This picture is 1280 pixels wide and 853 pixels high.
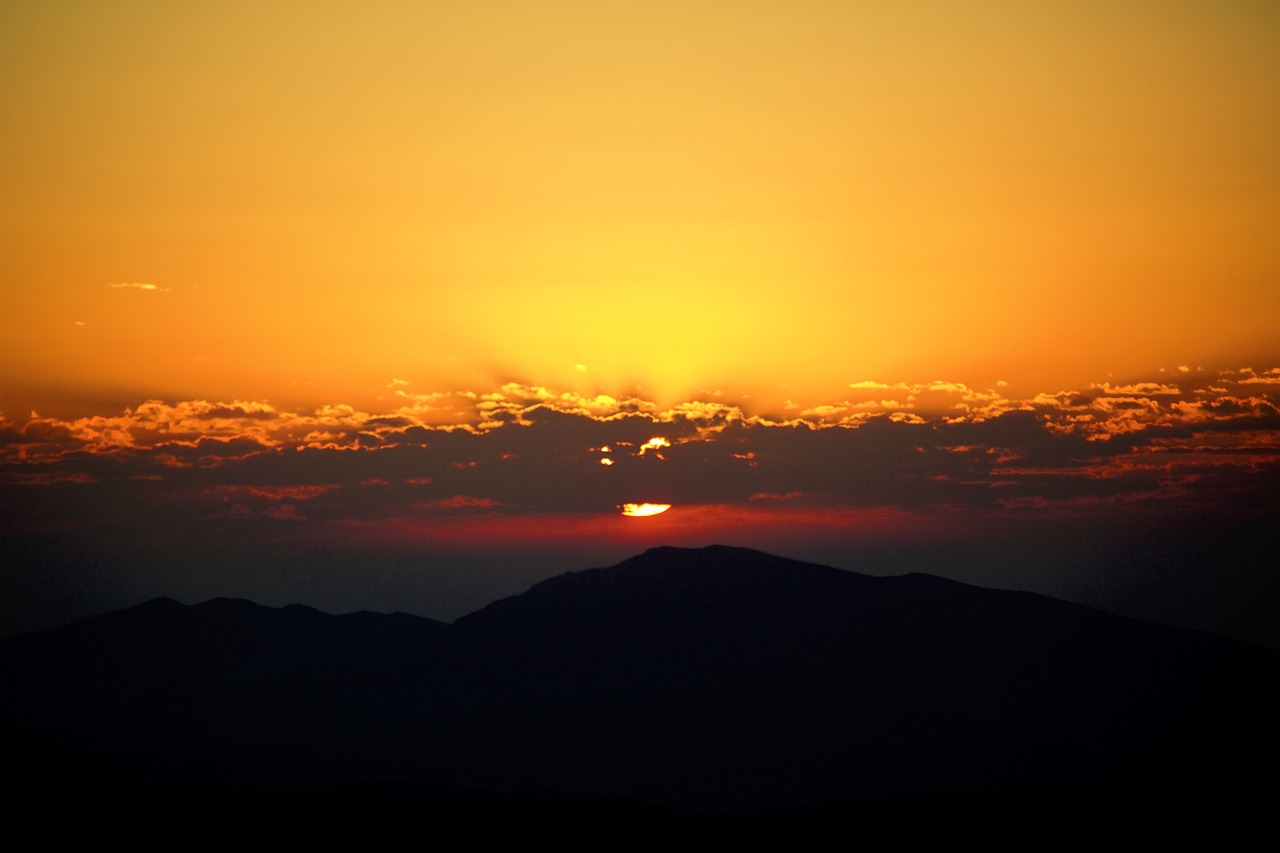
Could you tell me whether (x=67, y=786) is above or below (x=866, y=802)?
above

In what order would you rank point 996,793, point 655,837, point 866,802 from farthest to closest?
point 866,802
point 996,793
point 655,837

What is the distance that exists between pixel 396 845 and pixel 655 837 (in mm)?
25334

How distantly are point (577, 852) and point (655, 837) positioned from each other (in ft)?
26.5

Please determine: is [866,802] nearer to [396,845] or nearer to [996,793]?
[996,793]

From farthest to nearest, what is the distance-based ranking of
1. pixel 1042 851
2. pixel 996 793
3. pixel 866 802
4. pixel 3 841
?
pixel 866 802
pixel 996 793
pixel 1042 851
pixel 3 841

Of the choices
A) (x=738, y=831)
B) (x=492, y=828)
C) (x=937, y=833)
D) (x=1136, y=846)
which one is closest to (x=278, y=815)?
(x=492, y=828)

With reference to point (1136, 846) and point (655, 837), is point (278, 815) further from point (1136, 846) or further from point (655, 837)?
point (1136, 846)

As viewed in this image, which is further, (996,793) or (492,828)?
(996,793)

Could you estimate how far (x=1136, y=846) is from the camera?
13312 centimetres

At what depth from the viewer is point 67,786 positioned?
12875 centimetres

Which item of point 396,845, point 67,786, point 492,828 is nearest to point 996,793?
point 492,828

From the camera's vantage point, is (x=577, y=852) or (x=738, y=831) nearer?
(x=577, y=852)

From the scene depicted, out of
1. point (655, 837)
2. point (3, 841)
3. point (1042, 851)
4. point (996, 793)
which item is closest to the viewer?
point (3, 841)

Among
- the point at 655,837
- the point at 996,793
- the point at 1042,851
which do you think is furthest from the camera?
the point at 996,793
